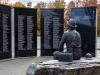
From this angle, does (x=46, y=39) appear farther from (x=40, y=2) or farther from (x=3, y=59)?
(x=40, y=2)

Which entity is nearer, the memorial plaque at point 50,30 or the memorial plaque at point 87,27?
the memorial plaque at point 87,27

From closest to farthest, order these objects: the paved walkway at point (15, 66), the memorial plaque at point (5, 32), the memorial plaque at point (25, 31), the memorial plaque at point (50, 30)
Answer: the paved walkway at point (15, 66)
the memorial plaque at point (5, 32)
the memorial plaque at point (25, 31)
the memorial plaque at point (50, 30)

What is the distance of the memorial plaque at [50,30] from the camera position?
17.0 metres

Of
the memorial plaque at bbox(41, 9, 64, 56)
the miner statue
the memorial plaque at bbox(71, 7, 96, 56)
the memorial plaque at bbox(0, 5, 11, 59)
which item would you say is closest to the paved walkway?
the memorial plaque at bbox(0, 5, 11, 59)

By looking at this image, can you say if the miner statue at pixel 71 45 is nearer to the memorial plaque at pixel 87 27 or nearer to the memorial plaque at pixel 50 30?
the memorial plaque at pixel 87 27

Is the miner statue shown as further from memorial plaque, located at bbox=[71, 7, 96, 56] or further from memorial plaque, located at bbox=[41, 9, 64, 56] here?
memorial plaque, located at bbox=[41, 9, 64, 56]

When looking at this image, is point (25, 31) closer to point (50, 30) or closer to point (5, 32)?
point (50, 30)

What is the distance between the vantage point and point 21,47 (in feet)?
54.4

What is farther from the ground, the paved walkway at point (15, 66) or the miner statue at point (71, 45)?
the miner statue at point (71, 45)

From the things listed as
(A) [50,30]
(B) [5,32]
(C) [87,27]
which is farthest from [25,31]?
(C) [87,27]

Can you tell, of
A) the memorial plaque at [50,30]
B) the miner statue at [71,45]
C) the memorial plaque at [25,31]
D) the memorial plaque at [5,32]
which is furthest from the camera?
the memorial plaque at [50,30]

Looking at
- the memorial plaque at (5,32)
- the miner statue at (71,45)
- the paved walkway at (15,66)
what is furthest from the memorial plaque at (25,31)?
the miner statue at (71,45)

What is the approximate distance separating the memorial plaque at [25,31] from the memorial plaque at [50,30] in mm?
471

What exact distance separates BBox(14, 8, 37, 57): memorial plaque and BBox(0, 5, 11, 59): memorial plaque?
2.07 ft
